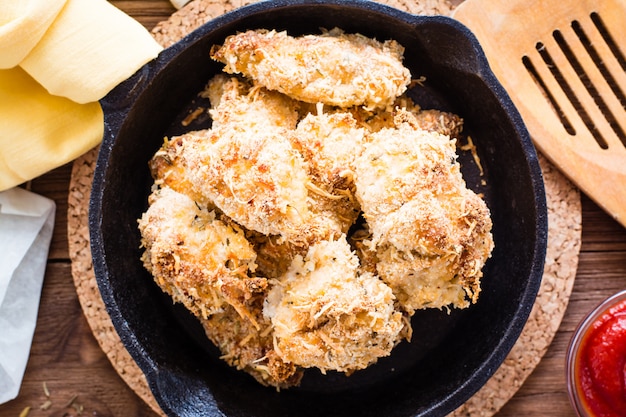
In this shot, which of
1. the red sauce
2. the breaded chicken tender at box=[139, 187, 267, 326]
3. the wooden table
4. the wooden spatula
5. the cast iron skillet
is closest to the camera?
the breaded chicken tender at box=[139, 187, 267, 326]

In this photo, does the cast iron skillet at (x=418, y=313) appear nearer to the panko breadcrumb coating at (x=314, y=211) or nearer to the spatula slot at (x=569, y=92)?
the panko breadcrumb coating at (x=314, y=211)

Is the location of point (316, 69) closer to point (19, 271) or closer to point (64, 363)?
point (19, 271)

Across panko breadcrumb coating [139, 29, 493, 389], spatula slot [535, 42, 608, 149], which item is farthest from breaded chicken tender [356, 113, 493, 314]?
spatula slot [535, 42, 608, 149]

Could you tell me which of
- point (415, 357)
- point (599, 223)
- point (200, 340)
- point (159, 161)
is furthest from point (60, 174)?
point (599, 223)

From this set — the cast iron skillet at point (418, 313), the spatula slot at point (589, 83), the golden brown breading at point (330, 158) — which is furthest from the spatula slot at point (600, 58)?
the golden brown breading at point (330, 158)

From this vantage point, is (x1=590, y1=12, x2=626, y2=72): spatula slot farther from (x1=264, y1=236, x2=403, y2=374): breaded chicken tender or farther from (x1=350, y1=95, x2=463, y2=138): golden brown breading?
(x1=264, y1=236, x2=403, y2=374): breaded chicken tender

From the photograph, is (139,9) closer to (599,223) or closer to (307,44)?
(307,44)

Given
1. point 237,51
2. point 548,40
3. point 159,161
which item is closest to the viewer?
point 237,51
